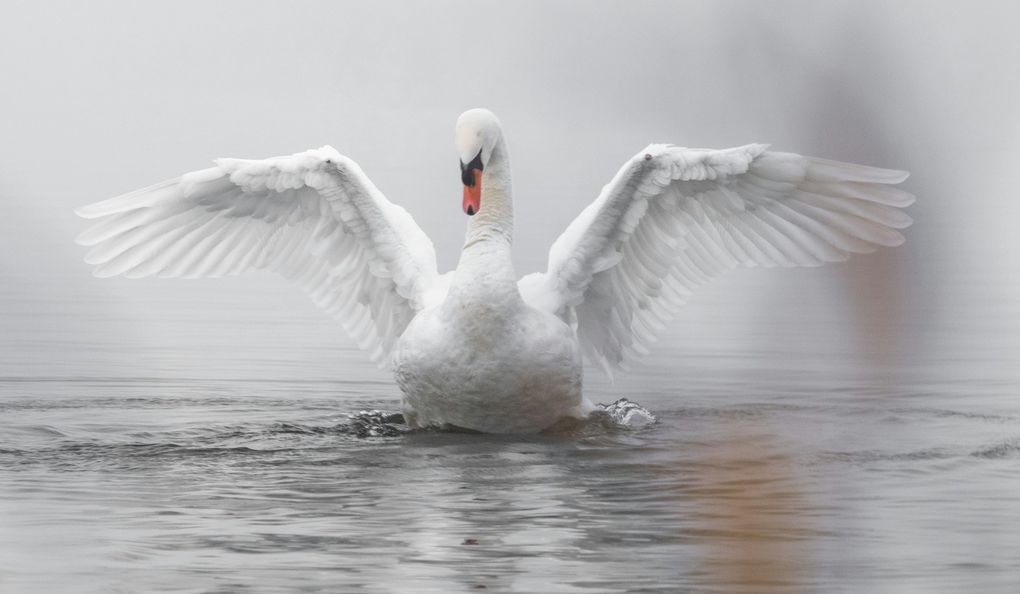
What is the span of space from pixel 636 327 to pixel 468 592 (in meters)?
6.04

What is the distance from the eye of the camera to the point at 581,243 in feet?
31.2

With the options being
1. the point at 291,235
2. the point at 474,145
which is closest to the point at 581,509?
the point at 474,145

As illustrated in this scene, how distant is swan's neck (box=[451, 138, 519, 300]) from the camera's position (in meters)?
8.95

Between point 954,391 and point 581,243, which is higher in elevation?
point 581,243

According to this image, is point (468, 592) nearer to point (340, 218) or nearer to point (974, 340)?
point (340, 218)

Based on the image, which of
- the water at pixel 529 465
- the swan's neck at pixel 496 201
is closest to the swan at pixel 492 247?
the swan's neck at pixel 496 201

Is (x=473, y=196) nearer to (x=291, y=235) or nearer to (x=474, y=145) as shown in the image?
(x=474, y=145)

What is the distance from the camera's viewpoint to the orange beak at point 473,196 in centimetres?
847

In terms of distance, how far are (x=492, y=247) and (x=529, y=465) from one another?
181cm

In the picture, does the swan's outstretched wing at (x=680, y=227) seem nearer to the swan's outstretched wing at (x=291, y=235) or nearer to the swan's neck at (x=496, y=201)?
the swan's neck at (x=496, y=201)

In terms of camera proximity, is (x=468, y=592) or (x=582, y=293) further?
(x=582, y=293)

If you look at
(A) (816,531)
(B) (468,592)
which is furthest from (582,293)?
(B) (468,592)

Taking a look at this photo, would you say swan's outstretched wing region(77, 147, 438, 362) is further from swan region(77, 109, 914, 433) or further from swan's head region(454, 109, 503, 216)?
swan's head region(454, 109, 503, 216)

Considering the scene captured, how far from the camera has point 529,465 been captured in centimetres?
812
